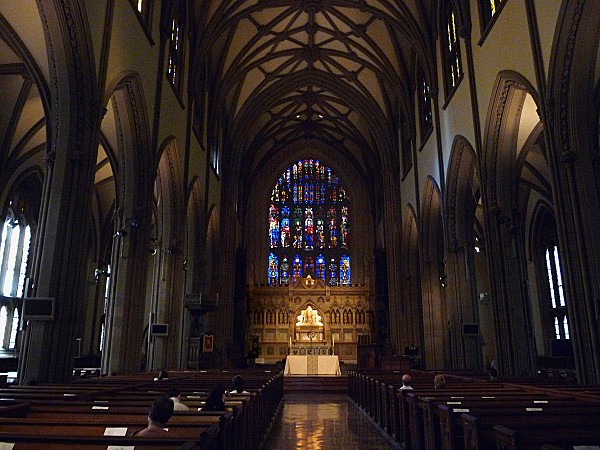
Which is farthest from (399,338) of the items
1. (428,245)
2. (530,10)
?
(530,10)

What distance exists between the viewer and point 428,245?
19906 millimetres

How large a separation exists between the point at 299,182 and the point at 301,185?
0.84 ft

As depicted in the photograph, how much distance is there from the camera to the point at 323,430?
28.5 feet

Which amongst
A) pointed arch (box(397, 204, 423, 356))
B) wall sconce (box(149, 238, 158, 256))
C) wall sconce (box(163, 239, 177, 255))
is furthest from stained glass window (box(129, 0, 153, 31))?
pointed arch (box(397, 204, 423, 356))

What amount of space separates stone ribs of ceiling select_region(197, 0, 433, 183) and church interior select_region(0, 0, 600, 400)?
0.10 m

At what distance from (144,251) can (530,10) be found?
1073cm

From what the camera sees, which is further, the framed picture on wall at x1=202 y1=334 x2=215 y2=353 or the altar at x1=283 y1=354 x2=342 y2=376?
the altar at x1=283 y1=354 x2=342 y2=376

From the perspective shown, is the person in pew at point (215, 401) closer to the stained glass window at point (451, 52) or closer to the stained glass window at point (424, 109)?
the stained glass window at point (451, 52)

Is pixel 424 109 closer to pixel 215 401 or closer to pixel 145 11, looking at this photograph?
pixel 145 11

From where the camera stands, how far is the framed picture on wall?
1742 centimetres

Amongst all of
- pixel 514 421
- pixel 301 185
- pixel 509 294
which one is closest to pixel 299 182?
pixel 301 185

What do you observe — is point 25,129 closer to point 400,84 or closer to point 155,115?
point 155,115

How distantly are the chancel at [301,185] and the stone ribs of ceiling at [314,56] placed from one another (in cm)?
10

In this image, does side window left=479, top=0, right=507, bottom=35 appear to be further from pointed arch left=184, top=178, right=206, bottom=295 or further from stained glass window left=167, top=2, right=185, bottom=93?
pointed arch left=184, top=178, right=206, bottom=295
